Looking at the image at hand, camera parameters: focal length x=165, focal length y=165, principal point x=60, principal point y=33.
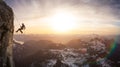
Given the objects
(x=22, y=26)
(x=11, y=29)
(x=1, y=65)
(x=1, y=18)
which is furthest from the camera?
(x=22, y=26)

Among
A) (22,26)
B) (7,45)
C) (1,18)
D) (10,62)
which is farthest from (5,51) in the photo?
(22,26)

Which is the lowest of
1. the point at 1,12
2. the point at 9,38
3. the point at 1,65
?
the point at 1,65

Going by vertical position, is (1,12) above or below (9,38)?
above

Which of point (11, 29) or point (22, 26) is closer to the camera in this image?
point (11, 29)

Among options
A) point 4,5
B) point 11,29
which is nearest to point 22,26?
point 11,29

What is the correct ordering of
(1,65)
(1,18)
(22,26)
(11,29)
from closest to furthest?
1. (1,18)
2. (1,65)
3. (11,29)
4. (22,26)

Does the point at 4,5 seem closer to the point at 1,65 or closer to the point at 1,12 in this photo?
the point at 1,12
